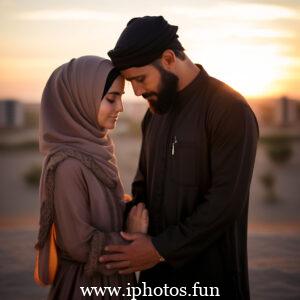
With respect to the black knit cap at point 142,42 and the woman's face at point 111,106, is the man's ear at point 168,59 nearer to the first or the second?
the black knit cap at point 142,42

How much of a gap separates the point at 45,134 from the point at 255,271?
488 cm

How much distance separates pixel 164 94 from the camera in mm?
3168

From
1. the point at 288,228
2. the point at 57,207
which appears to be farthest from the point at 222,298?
the point at 288,228

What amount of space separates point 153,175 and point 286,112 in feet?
139

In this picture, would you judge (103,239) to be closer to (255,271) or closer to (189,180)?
(189,180)

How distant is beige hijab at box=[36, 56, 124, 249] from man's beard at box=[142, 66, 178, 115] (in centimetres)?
26

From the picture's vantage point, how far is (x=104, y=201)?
3.07 metres

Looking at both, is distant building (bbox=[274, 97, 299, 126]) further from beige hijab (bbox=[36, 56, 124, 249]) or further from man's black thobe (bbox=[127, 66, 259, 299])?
beige hijab (bbox=[36, 56, 124, 249])

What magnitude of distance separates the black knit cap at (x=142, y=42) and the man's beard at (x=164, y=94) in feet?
0.36

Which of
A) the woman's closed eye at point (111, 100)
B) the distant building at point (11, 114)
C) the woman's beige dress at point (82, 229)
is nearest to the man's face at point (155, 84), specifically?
the woman's closed eye at point (111, 100)

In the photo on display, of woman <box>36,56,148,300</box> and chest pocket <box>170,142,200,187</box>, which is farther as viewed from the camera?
chest pocket <box>170,142,200,187</box>

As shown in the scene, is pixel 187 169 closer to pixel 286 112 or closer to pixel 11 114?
pixel 11 114

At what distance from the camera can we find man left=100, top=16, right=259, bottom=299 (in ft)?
9.74

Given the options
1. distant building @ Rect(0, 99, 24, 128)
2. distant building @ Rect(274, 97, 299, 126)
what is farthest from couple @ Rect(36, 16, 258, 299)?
distant building @ Rect(274, 97, 299, 126)
